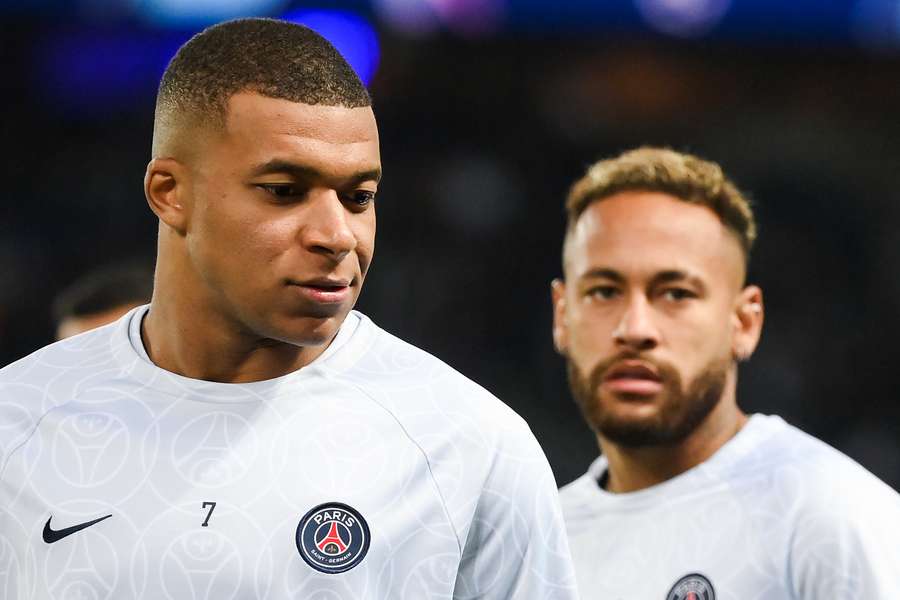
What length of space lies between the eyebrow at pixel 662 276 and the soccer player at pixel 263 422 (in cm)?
129

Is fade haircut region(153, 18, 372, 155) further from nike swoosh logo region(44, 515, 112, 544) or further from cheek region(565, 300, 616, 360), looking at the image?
cheek region(565, 300, 616, 360)

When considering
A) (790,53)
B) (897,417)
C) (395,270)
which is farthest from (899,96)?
(395,270)

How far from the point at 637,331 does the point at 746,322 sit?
507 mm

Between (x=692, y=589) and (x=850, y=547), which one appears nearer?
(x=850, y=547)

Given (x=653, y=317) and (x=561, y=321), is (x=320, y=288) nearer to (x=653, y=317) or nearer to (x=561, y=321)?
(x=653, y=317)

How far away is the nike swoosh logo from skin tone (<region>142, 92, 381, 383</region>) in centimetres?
38

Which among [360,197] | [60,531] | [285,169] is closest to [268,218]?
[285,169]

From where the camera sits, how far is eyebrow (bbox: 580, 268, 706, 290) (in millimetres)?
3871

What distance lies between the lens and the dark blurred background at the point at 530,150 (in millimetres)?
9500

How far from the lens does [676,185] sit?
13.3 feet

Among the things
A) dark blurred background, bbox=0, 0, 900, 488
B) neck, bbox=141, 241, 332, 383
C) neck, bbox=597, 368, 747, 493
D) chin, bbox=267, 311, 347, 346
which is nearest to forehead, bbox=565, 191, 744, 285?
neck, bbox=597, 368, 747, 493

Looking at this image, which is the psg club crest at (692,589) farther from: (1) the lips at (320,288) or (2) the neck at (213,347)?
(1) the lips at (320,288)

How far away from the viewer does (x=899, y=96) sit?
1044 cm

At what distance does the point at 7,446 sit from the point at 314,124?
2.86 ft
